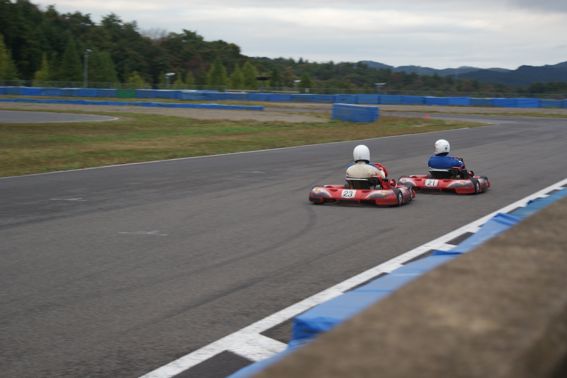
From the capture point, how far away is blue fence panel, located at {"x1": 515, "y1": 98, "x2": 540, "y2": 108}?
6050 cm

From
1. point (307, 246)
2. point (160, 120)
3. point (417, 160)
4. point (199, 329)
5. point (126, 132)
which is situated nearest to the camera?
point (199, 329)

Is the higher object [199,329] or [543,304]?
[543,304]

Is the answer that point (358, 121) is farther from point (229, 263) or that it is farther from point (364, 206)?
point (229, 263)

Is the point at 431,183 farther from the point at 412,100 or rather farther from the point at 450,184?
the point at 412,100

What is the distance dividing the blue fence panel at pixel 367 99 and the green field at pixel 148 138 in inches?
994

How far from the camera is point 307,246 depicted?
8281mm

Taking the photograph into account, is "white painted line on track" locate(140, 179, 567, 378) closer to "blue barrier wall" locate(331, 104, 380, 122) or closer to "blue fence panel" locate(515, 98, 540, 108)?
"blue barrier wall" locate(331, 104, 380, 122)

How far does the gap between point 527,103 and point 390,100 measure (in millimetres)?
10703

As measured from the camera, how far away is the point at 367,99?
65.1m

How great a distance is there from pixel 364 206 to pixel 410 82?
137714 mm

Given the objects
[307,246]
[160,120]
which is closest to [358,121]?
[160,120]

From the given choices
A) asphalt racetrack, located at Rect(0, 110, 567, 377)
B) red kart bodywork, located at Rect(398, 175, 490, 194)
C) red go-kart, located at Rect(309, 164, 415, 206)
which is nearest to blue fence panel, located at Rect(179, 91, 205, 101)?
asphalt racetrack, located at Rect(0, 110, 567, 377)

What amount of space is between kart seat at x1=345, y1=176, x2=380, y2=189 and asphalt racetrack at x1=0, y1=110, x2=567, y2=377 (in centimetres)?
56

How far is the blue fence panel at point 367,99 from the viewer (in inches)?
2544
